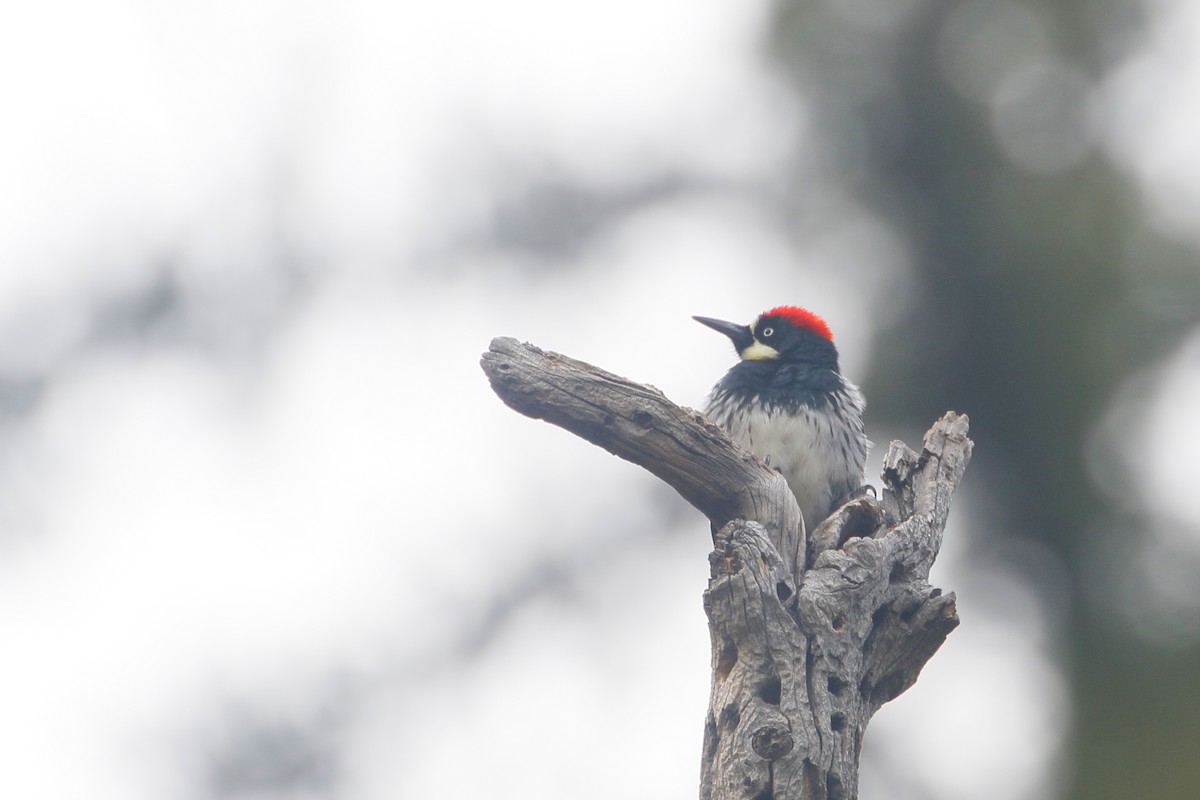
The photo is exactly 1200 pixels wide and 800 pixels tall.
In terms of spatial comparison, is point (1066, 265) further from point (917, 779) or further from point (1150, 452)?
point (917, 779)

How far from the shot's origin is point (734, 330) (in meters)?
6.80

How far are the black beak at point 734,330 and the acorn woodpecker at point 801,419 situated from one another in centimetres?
32

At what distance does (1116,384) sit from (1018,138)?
228cm

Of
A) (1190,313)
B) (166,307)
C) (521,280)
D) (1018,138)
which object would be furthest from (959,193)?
(166,307)

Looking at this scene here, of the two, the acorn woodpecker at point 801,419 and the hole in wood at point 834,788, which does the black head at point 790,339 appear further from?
the hole in wood at point 834,788

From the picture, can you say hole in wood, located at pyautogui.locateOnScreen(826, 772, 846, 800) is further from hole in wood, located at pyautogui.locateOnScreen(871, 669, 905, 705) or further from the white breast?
the white breast

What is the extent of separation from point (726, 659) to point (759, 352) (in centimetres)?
287

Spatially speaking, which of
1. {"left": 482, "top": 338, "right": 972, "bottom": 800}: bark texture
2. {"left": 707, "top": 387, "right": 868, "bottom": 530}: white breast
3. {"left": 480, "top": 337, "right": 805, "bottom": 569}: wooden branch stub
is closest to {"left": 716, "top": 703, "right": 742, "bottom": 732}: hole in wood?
{"left": 482, "top": 338, "right": 972, "bottom": 800}: bark texture

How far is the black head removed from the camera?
6.43m

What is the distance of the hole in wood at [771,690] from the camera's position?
151 inches

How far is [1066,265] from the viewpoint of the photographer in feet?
28.3

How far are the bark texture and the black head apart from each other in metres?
2.26

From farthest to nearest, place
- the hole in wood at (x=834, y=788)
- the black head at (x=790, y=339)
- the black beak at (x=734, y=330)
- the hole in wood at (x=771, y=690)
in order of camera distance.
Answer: the black beak at (x=734, y=330)
the black head at (x=790, y=339)
the hole in wood at (x=771, y=690)
the hole in wood at (x=834, y=788)

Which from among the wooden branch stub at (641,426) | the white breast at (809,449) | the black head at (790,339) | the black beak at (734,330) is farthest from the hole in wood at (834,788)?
the black beak at (734,330)
